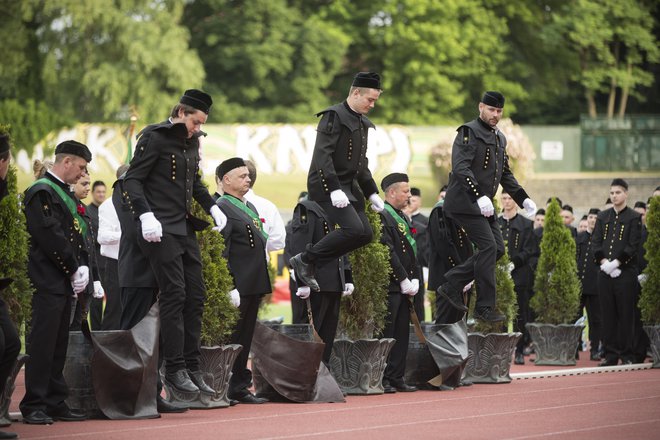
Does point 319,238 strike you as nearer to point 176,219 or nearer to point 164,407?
point 176,219

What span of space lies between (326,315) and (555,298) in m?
6.06

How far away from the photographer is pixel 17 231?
9.20m

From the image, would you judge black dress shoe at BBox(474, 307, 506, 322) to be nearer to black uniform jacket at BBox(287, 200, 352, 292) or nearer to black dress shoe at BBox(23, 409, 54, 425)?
black uniform jacket at BBox(287, 200, 352, 292)

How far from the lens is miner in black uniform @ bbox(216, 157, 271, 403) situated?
36.4 ft

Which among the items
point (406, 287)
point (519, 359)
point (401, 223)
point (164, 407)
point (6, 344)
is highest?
point (401, 223)

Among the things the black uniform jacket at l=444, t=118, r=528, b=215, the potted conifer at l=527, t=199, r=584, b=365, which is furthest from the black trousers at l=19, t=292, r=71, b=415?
the potted conifer at l=527, t=199, r=584, b=365

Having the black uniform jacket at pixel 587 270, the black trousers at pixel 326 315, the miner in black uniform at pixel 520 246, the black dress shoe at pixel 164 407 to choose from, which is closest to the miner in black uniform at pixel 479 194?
the black trousers at pixel 326 315

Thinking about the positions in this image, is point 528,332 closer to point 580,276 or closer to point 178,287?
point 580,276

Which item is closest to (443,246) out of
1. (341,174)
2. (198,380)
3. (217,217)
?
(341,174)

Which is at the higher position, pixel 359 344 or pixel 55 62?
pixel 55 62

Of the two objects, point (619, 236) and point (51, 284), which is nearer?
point (51, 284)

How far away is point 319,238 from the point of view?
11750mm

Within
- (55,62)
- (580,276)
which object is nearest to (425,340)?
(580,276)

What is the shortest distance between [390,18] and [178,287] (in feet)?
141
